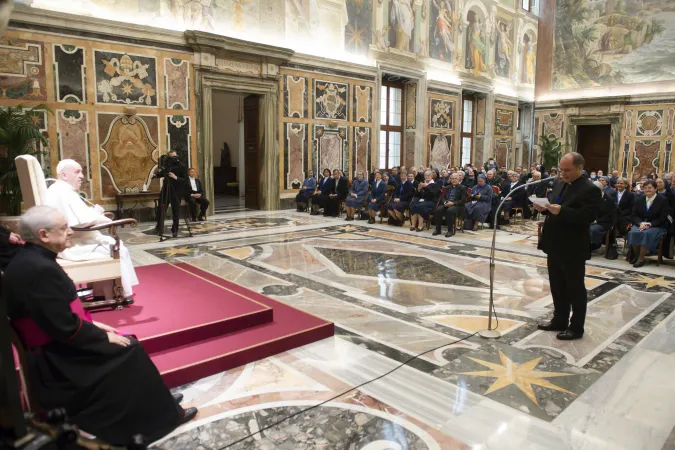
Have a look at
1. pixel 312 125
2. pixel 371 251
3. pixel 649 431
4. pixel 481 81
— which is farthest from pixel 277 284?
pixel 481 81

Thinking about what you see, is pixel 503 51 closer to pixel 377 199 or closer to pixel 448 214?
pixel 377 199

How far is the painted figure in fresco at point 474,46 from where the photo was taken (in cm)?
1817

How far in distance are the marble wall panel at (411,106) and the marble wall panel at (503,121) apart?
5529 mm

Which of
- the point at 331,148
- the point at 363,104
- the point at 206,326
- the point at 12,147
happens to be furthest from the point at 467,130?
the point at 206,326

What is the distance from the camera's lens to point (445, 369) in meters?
3.59

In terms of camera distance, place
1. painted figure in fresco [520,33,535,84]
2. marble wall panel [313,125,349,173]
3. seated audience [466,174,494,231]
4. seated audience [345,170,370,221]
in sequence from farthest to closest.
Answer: painted figure in fresco [520,33,535,84], marble wall panel [313,125,349,173], seated audience [345,170,370,221], seated audience [466,174,494,231]

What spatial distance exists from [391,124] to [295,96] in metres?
4.72

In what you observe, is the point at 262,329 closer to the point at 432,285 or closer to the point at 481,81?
the point at 432,285

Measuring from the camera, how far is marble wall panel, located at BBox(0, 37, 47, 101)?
8.71 meters

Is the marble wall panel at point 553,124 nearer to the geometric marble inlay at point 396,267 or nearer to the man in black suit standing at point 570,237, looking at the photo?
the geometric marble inlay at point 396,267

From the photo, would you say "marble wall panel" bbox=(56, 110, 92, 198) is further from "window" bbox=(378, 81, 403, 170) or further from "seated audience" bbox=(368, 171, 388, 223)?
"window" bbox=(378, 81, 403, 170)

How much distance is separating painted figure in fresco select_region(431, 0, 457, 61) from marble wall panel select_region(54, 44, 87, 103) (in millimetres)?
11571

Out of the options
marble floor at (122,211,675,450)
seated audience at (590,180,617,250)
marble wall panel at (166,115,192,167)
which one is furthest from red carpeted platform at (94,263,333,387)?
marble wall panel at (166,115,192,167)

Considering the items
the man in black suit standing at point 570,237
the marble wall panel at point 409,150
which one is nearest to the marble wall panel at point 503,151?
the marble wall panel at point 409,150
